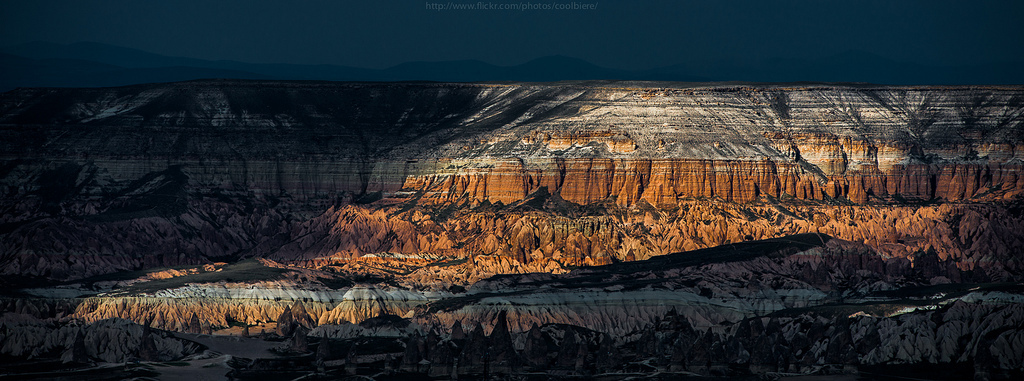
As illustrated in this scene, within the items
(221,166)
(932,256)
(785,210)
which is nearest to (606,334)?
(932,256)

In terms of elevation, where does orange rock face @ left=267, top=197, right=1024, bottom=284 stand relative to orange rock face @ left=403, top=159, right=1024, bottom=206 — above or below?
below

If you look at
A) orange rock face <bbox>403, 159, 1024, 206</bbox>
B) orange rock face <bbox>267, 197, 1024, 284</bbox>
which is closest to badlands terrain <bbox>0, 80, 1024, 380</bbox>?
orange rock face <bbox>403, 159, 1024, 206</bbox>

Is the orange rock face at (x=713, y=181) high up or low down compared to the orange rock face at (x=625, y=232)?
up

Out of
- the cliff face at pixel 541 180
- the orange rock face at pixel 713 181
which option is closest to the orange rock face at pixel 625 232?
the cliff face at pixel 541 180

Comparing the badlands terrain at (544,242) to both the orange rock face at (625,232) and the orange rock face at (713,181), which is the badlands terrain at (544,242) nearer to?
the orange rock face at (713,181)

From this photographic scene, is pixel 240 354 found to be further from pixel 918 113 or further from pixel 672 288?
pixel 918 113

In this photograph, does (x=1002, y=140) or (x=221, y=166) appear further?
(x=221, y=166)

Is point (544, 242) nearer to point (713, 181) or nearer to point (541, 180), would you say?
point (541, 180)

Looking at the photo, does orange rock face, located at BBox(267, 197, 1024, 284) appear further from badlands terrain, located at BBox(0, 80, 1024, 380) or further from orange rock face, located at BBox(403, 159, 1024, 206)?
orange rock face, located at BBox(403, 159, 1024, 206)
